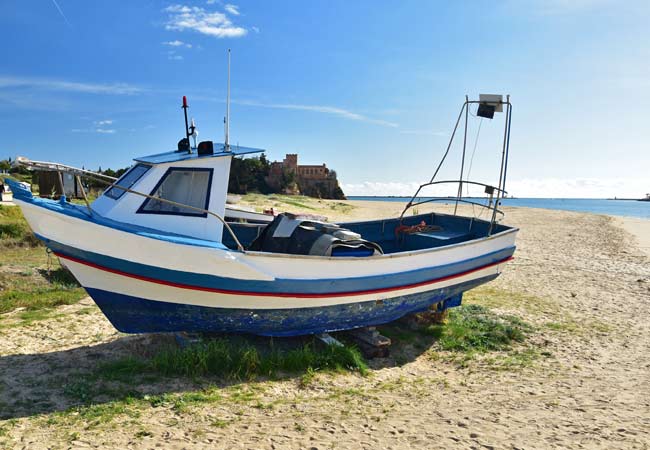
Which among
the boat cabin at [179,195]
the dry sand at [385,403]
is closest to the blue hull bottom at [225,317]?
the dry sand at [385,403]

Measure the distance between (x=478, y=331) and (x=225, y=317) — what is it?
4.94 m

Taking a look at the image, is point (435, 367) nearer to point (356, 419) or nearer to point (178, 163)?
point (356, 419)

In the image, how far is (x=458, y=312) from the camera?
9445mm

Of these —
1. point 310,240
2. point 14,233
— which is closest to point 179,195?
point 310,240

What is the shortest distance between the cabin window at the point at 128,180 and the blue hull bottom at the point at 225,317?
156 centimetres

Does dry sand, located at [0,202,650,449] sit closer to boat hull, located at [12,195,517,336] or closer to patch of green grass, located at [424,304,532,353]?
patch of green grass, located at [424,304,532,353]

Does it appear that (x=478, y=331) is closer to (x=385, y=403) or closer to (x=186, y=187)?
(x=385, y=403)

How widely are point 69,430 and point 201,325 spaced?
2.10m

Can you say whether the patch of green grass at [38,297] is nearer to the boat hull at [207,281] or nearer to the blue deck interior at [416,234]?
the boat hull at [207,281]

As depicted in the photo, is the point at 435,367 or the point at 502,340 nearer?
the point at 435,367

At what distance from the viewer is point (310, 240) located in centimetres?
701

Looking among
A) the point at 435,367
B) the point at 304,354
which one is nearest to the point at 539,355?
the point at 435,367

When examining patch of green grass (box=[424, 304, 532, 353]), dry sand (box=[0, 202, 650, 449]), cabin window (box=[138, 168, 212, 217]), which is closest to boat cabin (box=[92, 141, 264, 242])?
cabin window (box=[138, 168, 212, 217])

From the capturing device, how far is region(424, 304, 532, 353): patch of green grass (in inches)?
301
